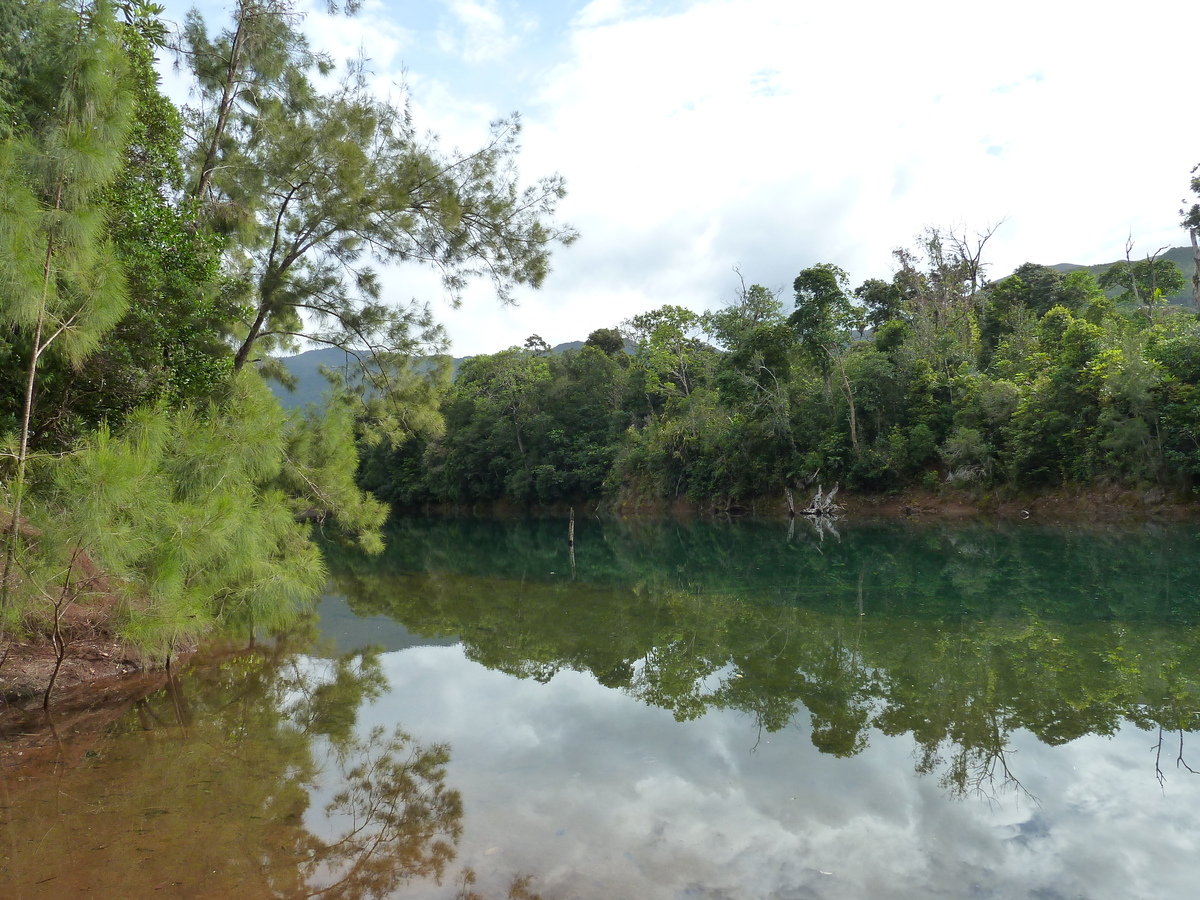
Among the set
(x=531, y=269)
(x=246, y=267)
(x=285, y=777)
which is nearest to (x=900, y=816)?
(x=285, y=777)

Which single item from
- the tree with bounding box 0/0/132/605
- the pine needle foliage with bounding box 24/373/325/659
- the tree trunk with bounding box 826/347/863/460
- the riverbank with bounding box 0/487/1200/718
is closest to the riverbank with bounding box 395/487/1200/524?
the riverbank with bounding box 0/487/1200/718

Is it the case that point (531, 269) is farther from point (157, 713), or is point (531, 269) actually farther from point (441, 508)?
point (441, 508)

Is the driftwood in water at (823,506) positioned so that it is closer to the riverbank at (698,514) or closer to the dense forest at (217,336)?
the riverbank at (698,514)

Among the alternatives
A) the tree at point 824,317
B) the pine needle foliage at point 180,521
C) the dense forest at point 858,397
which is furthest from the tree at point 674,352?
the pine needle foliage at point 180,521

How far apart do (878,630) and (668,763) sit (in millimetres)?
4434

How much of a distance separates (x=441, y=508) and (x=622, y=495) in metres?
17.4

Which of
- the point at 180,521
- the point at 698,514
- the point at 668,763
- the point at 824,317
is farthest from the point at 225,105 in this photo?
the point at 698,514

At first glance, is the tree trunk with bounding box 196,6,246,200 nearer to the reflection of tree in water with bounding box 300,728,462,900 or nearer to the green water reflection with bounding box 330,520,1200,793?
the green water reflection with bounding box 330,520,1200,793

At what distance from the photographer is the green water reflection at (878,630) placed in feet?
17.8

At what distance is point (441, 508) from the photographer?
5231cm

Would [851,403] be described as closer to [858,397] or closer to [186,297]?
[858,397]

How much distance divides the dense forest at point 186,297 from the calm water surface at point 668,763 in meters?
1.21

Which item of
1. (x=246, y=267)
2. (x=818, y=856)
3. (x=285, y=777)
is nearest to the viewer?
(x=818, y=856)

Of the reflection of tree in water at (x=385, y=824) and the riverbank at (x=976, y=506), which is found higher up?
the riverbank at (x=976, y=506)
